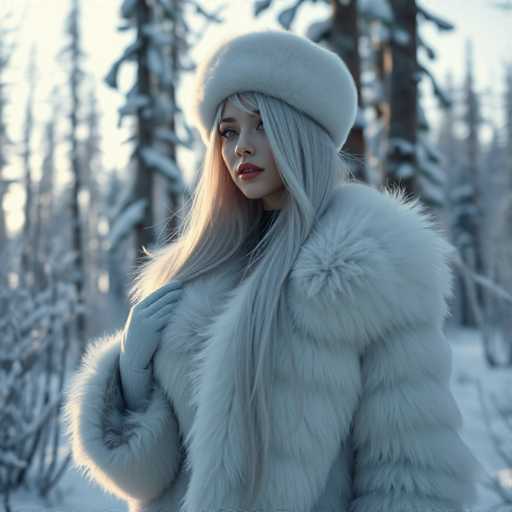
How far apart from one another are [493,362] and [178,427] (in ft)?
37.3

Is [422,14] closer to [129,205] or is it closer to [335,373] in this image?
[129,205]

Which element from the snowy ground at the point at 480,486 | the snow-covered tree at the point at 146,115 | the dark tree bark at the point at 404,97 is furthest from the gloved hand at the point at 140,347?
the snow-covered tree at the point at 146,115

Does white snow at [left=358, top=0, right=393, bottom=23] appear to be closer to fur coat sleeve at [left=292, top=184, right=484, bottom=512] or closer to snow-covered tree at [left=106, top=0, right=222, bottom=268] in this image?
snow-covered tree at [left=106, top=0, right=222, bottom=268]

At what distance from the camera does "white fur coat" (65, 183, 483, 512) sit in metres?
1.84

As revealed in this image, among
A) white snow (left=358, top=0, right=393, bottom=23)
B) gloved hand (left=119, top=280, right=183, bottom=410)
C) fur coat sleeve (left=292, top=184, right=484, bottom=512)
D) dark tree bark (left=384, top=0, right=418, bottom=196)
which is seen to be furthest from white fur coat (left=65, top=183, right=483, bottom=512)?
white snow (left=358, top=0, right=393, bottom=23)

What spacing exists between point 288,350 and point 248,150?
0.79 metres

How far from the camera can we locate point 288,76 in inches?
87.5

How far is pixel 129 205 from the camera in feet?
36.1

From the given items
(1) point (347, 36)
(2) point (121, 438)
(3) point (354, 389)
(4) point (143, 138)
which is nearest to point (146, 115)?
(4) point (143, 138)

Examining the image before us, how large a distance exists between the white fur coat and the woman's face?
30cm

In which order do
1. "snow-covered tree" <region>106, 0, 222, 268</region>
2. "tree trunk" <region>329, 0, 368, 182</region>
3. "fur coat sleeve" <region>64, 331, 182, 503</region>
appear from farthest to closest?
1. "snow-covered tree" <region>106, 0, 222, 268</region>
2. "tree trunk" <region>329, 0, 368, 182</region>
3. "fur coat sleeve" <region>64, 331, 182, 503</region>

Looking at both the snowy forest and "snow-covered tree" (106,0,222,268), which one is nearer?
the snowy forest

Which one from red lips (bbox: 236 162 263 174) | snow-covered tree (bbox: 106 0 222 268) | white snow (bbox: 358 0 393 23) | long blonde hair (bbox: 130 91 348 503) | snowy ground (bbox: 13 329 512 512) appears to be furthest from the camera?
snow-covered tree (bbox: 106 0 222 268)

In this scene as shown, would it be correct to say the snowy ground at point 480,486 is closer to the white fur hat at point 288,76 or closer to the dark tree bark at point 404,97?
the white fur hat at point 288,76
